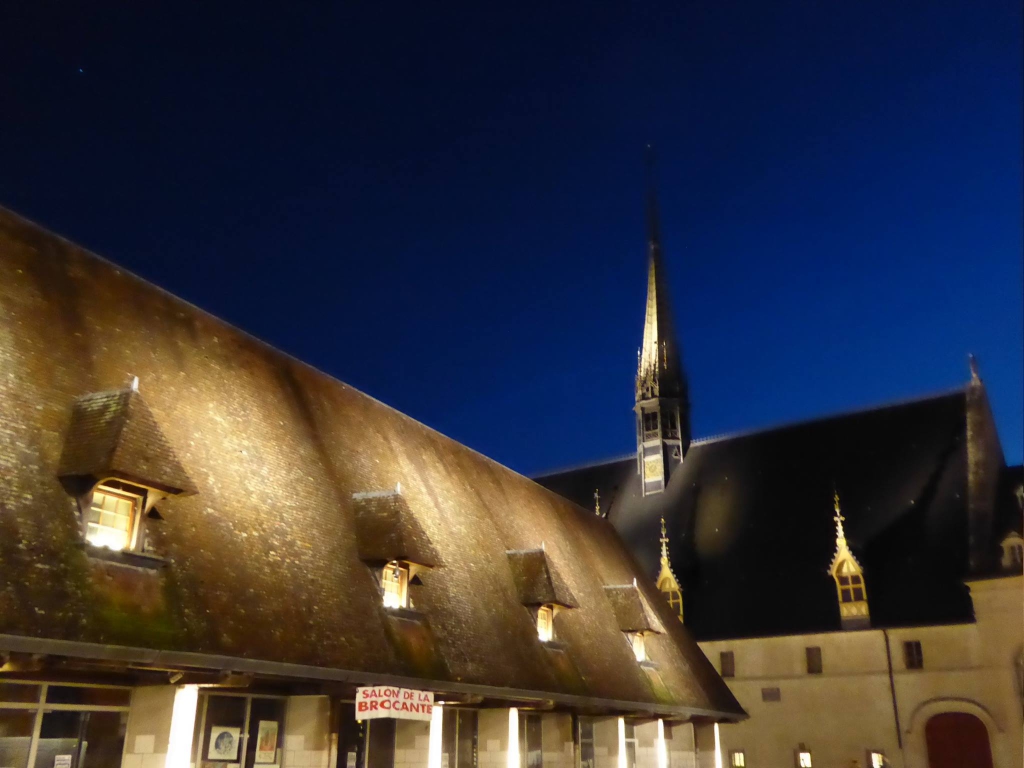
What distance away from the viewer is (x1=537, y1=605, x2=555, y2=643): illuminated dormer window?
1922 cm

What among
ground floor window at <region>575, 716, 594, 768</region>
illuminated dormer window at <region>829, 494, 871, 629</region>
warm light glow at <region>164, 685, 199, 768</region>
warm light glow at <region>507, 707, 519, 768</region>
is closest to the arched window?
illuminated dormer window at <region>829, 494, 871, 629</region>

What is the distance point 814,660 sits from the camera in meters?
29.6

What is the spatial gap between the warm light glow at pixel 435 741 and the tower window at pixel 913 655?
61.0 feet

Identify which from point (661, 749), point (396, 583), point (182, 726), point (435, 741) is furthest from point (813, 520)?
point (182, 726)

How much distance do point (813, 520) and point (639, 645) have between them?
12636mm

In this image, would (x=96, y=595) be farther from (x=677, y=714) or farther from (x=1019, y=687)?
(x=1019, y=687)

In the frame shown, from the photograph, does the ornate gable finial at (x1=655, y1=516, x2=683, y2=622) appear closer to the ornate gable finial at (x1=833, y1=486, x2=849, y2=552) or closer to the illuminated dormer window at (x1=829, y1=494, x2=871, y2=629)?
the illuminated dormer window at (x1=829, y1=494, x2=871, y2=629)

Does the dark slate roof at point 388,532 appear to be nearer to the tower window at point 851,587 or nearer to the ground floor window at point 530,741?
the ground floor window at point 530,741

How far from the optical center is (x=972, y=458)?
31062 mm

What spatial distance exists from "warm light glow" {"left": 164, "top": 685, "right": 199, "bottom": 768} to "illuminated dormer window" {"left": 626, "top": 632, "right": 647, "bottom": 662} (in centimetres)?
1371

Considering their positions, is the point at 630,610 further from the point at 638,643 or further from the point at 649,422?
the point at 649,422

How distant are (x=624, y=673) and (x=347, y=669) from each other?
9.94 m

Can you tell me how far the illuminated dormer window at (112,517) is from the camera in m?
11.0

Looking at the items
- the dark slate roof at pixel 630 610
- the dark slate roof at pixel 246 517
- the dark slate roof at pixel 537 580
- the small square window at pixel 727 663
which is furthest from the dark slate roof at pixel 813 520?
the dark slate roof at pixel 537 580
